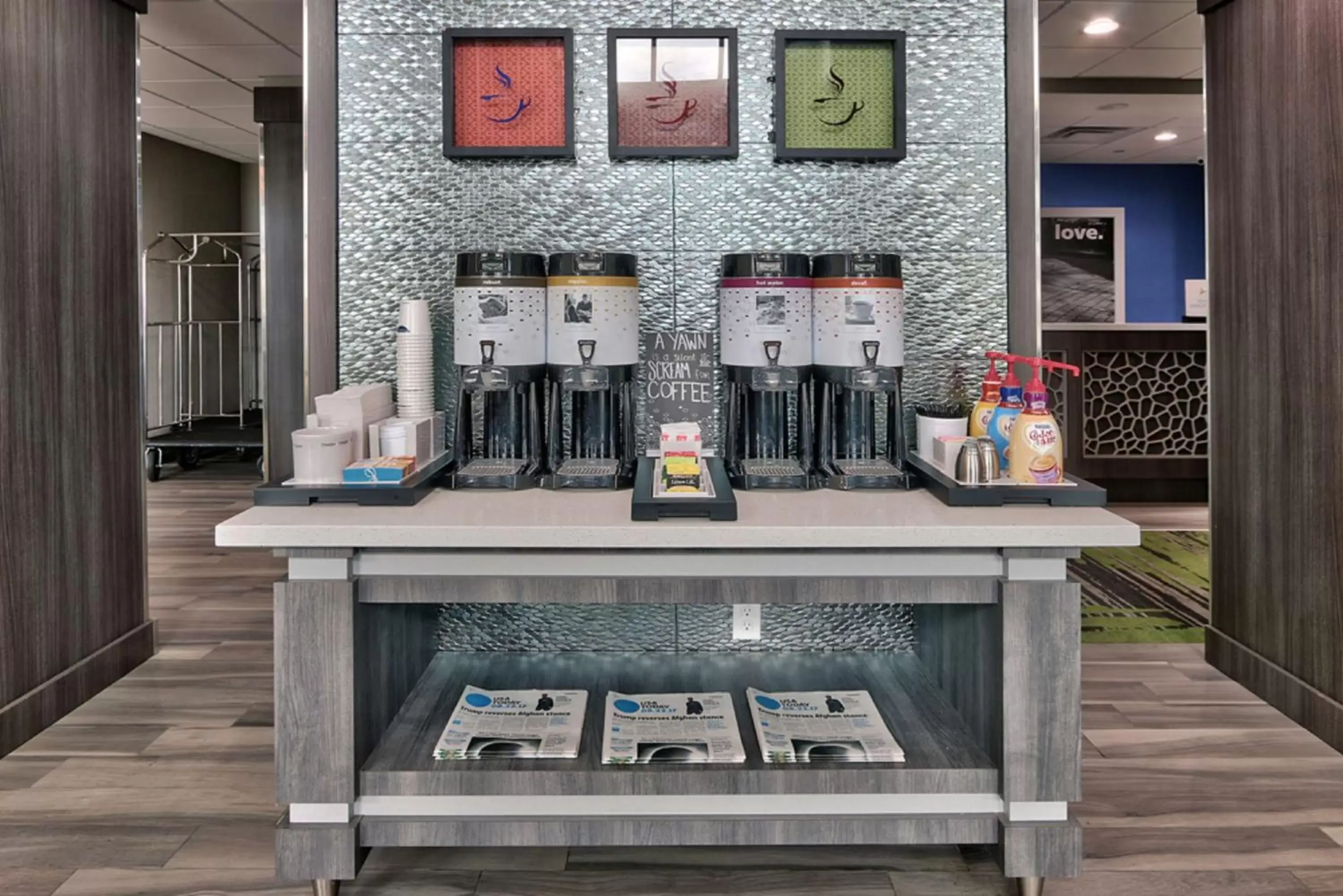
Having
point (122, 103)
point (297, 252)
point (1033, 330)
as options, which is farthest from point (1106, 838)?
point (297, 252)

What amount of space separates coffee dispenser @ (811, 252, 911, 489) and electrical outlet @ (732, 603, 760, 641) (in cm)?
41

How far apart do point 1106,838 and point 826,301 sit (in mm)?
1184

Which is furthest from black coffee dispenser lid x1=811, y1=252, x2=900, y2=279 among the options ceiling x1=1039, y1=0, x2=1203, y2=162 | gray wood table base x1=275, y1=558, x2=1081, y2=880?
ceiling x1=1039, y1=0, x2=1203, y2=162

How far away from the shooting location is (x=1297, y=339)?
2.89 metres

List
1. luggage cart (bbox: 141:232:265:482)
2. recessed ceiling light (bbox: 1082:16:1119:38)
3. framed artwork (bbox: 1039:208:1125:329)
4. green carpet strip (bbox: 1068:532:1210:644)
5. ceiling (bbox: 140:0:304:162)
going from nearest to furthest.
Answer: green carpet strip (bbox: 1068:532:1210:644) < ceiling (bbox: 140:0:304:162) < recessed ceiling light (bbox: 1082:16:1119:38) < luggage cart (bbox: 141:232:265:482) < framed artwork (bbox: 1039:208:1125:329)

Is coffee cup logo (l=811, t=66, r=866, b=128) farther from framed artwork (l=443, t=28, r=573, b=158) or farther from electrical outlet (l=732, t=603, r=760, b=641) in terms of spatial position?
electrical outlet (l=732, t=603, r=760, b=641)

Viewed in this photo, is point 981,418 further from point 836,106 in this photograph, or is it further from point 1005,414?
point 836,106

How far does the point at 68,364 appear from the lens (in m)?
2.98

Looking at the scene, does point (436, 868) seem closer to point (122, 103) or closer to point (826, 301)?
point (826, 301)

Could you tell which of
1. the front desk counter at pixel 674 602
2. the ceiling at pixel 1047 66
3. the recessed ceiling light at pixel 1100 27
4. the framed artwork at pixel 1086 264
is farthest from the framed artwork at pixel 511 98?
the framed artwork at pixel 1086 264

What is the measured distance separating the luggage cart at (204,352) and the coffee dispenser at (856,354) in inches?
265

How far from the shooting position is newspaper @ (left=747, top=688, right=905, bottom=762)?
5.94ft

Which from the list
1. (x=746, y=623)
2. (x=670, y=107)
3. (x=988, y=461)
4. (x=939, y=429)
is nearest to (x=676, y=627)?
(x=746, y=623)

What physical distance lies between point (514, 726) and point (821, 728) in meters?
0.54
